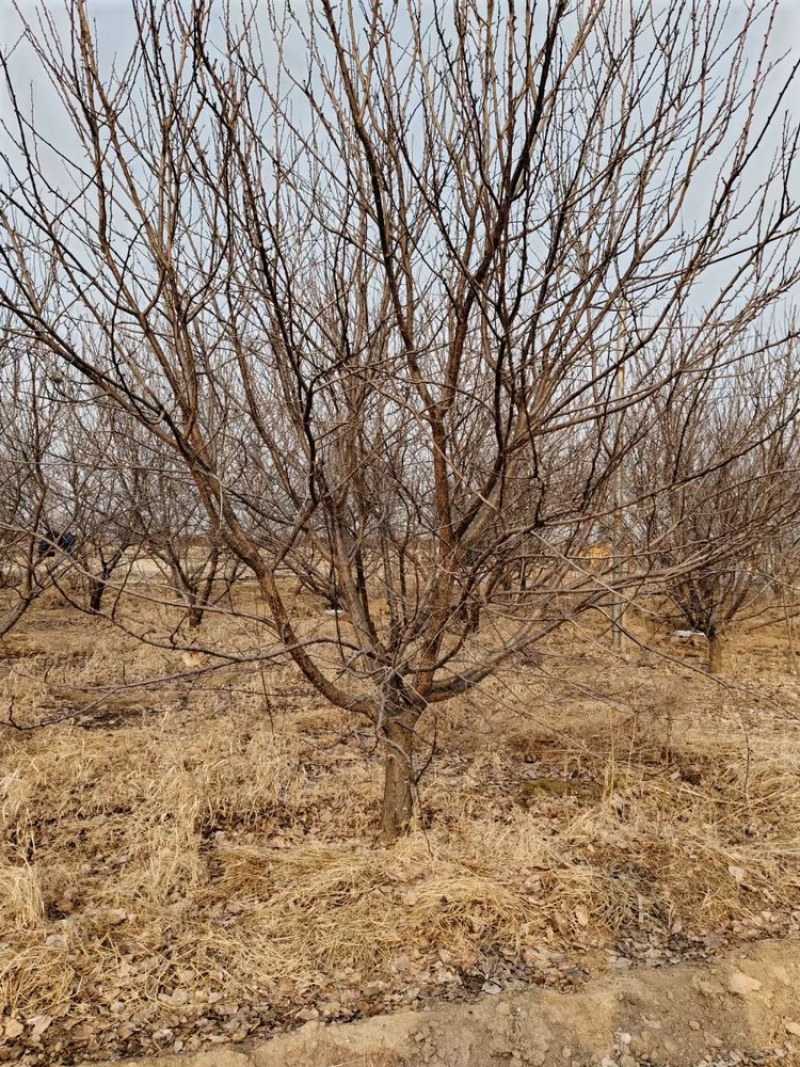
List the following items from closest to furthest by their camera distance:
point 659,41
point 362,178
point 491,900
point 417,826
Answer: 1. point 659,41
2. point 362,178
3. point 491,900
4. point 417,826

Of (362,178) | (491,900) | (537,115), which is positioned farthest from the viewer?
(491,900)

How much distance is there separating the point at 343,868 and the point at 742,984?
1569mm

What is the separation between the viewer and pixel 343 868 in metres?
2.84

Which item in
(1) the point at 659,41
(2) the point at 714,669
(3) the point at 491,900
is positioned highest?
(1) the point at 659,41

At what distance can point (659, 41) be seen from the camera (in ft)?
6.51

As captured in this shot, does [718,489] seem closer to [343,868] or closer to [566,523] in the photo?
[566,523]

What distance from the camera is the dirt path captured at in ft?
6.45

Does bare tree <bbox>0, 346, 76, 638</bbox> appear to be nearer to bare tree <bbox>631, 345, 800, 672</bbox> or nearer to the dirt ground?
the dirt ground

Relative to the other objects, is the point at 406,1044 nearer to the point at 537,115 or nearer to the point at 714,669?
the point at 537,115

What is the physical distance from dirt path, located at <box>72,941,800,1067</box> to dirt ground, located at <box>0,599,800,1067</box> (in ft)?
0.28

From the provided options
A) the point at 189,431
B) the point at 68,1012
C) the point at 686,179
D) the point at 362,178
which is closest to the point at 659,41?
the point at 686,179

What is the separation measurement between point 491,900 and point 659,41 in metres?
3.12

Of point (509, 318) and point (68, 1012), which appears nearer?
point (509, 318)

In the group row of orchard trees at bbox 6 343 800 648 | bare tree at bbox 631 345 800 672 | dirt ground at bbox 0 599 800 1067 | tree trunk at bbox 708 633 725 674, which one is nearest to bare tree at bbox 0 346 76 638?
row of orchard trees at bbox 6 343 800 648
